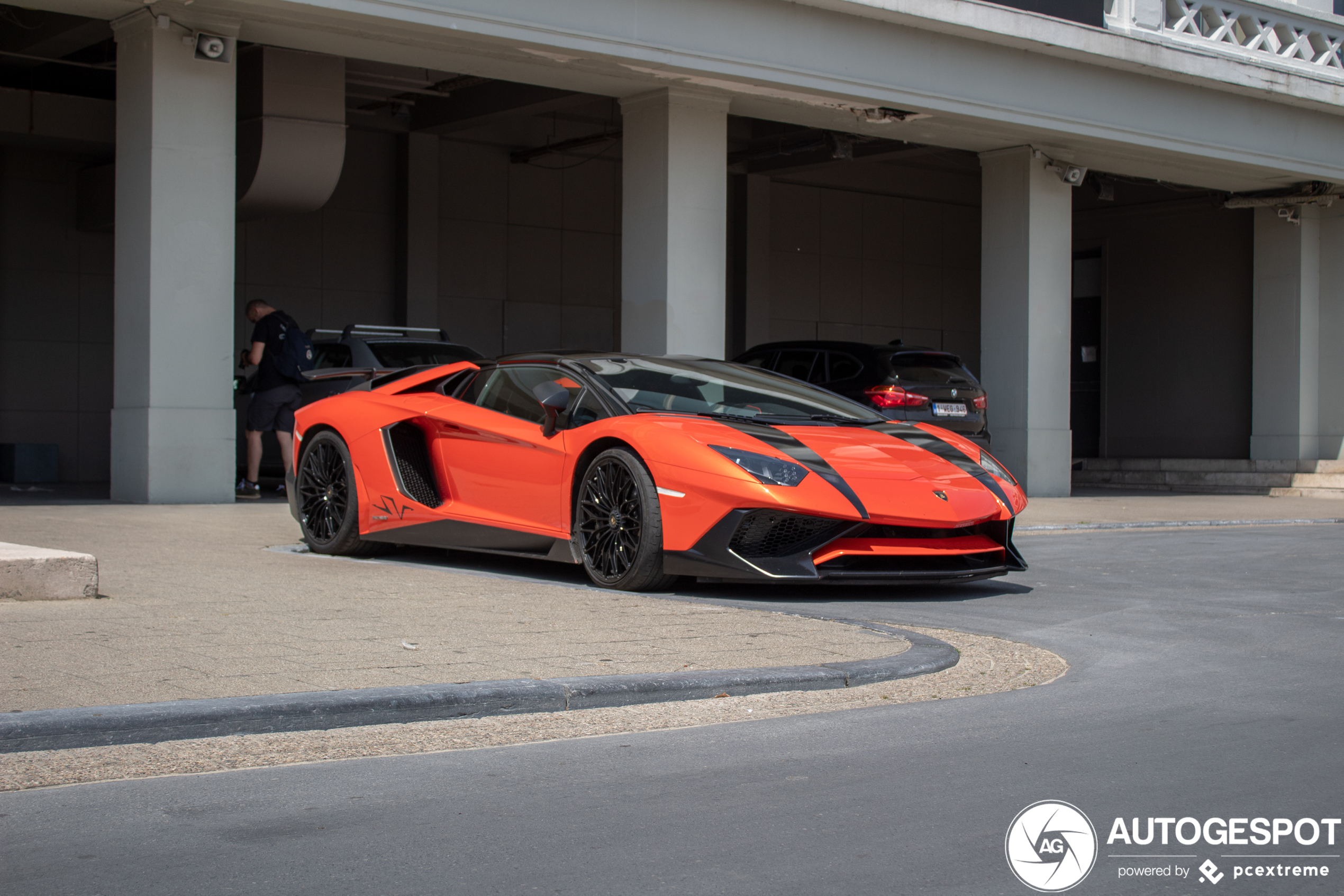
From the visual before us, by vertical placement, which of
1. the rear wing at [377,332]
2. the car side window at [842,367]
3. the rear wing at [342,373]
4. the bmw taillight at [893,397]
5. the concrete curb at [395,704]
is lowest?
the concrete curb at [395,704]

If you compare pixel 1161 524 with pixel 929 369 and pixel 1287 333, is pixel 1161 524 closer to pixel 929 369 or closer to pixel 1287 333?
pixel 929 369

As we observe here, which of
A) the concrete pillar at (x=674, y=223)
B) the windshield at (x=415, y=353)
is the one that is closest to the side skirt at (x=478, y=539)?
the windshield at (x=415, y=353)

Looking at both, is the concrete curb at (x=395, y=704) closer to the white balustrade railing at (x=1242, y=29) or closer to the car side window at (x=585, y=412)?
the car side window at (x=585, y=412)

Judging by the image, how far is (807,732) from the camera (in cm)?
438

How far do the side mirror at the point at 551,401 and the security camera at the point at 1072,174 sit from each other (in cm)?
1206

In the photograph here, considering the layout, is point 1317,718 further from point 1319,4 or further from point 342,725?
point 1319,4

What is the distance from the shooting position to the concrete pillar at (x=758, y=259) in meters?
25.0

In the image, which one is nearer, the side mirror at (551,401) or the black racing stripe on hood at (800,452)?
the black racing stripe on hood at (800,452)

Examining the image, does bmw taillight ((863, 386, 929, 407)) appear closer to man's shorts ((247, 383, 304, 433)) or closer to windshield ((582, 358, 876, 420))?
man's shorts ((247, 383, 304, 433))

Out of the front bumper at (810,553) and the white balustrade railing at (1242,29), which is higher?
the white balustrade railing at (1242,29)

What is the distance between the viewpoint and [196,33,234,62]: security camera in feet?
40.8

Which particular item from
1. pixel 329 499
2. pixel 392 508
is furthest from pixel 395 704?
pixel 329 499

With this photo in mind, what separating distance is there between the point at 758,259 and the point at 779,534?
18942 millimetres

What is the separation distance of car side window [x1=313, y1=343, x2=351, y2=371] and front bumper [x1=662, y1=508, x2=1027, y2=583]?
8.40m
